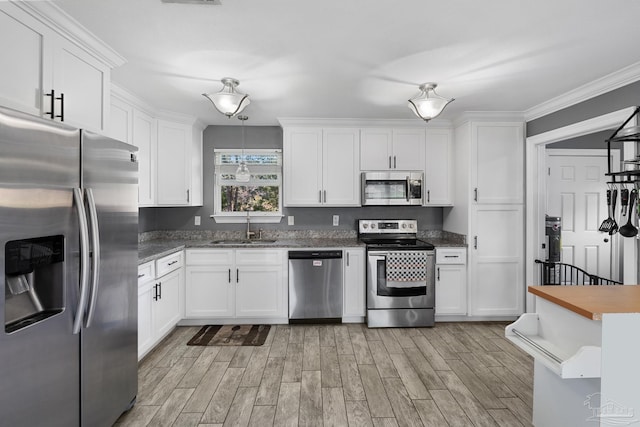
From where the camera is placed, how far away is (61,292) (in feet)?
5.09

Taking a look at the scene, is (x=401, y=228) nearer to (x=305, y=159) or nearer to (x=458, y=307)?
(x=458, y=307)

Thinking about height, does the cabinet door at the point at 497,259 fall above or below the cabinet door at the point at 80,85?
below

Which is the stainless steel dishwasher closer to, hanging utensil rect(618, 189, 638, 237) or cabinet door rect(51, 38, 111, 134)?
cabinet door rect(51, 38, 111, 134)

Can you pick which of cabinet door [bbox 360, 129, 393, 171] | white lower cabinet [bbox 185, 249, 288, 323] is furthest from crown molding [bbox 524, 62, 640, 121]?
white lower cabinet [bbox 185, 249, 288, 323]

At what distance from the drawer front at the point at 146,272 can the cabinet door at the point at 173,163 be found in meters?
1.01

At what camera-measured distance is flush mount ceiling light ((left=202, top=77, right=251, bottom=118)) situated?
8.90ft

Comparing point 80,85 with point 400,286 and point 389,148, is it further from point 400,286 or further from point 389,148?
point 400,286

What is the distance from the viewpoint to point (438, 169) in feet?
13.8

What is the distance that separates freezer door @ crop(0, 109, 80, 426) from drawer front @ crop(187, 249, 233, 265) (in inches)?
84.1

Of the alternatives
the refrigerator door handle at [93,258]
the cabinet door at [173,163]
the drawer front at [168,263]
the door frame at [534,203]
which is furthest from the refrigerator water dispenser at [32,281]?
the door frame at [534,203]

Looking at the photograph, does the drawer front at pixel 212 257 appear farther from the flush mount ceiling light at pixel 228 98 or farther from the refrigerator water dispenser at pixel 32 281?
the refrigerator water dispenser at pixel 32 281

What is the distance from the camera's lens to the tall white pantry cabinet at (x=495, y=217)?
150 inches

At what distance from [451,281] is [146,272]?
3220mm

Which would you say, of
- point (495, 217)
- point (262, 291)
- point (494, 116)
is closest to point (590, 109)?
point (494, 116)
